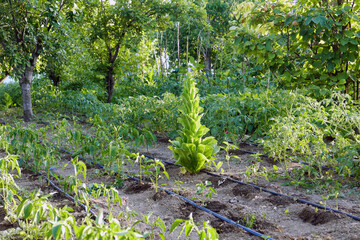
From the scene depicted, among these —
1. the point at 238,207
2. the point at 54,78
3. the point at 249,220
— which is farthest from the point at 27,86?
the point at 249,220

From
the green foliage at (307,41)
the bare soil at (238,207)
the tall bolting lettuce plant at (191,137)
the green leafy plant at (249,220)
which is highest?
the green foliage at (307,41)

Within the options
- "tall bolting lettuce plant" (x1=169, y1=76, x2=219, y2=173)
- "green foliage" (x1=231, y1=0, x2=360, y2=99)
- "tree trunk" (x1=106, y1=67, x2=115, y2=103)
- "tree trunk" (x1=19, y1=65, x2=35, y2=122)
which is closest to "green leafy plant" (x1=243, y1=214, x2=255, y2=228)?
"tall bolting lettuce plant" (x1=169, y1=76, x2=219, y2=173)

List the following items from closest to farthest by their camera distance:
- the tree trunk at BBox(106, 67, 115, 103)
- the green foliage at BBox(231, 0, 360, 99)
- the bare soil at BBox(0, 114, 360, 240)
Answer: the bare soil at BBox(0, 114, 360, 240) → the green foliage at BBox(231, 0, 360, 99) → the tree trunk at BBox(106, 67, 115, 103)

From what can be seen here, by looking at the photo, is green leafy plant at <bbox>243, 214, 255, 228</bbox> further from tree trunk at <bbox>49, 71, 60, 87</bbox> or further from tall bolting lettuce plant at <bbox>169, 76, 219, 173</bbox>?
tree trunk at <bbox>49, 71, 60, 87</bbox>

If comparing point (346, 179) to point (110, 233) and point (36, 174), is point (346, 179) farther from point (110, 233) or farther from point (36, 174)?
point (36, 174)

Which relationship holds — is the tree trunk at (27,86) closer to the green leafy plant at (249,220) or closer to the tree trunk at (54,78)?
the tree trunk at (54,78)

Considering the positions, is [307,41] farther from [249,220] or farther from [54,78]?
[54,78]

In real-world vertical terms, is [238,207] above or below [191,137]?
below

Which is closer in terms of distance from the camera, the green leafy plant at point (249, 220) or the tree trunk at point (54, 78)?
the green leafy plant at point (249, 220)

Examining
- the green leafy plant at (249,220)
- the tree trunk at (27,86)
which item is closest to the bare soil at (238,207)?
the green leafy plant at (249,220)

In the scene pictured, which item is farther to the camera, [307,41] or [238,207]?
[307,41]

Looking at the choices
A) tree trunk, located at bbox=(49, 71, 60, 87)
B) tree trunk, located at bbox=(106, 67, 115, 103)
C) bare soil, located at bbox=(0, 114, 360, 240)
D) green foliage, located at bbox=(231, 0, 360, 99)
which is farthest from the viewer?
tree trunk, located at bbox=(49, 71, 60, 87)

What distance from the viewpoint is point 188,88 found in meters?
3.16

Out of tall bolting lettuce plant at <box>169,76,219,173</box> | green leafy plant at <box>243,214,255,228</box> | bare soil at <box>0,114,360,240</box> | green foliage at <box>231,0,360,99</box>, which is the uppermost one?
green foliage at <box>231,0,360,99</box>
